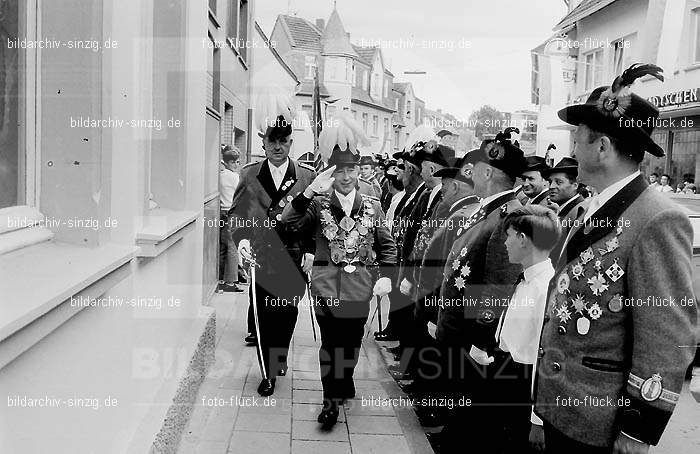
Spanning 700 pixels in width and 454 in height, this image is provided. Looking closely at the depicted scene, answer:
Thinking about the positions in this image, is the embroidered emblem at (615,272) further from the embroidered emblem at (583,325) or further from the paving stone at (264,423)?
the paving stone at (264,423)

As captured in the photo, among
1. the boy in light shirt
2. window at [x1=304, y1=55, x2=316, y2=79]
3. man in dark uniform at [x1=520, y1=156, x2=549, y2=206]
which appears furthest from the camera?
window at [x1=304, y1=55, x2=316, y2=79]

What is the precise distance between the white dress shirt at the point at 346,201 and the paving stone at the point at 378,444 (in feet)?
4.81

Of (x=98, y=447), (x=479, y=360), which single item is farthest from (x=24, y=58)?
(x=479, y=360)

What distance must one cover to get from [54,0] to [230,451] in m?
2.79

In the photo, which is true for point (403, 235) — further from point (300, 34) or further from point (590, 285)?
point (300, 34)

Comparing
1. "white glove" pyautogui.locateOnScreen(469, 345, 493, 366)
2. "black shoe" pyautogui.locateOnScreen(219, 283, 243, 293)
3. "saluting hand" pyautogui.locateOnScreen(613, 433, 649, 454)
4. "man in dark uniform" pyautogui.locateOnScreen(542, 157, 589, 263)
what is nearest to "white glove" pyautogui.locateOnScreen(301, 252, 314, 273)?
"white glove" pyautogui.locateOnScreen(469, 345, 493, 366)

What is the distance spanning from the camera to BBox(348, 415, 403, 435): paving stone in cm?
485

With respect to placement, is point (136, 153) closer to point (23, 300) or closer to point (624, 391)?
point (23, 300)

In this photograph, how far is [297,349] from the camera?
695cm

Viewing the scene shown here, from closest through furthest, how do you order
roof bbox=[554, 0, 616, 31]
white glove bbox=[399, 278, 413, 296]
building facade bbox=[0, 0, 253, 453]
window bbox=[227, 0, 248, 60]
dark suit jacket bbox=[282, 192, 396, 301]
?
building facade bbox=[0, 0, 253, 453]
dark suit jacket bbox=[282, 192, 396, 301]
white glove bbox=[399, 278, 413, 296]
window bbox=[227, 0, 248, 60]
roof bbox=[554, 0, 616, 31]

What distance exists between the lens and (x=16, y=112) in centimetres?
254

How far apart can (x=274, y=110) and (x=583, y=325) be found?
3436 millimetres

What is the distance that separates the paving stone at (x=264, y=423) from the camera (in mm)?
4785

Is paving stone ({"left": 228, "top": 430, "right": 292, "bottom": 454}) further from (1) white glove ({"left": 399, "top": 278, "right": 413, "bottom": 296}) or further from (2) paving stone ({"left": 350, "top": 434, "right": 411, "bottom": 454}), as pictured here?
(1) white glove ({"left": 399, "top": 278, "right": 413, "bottom": 296})
